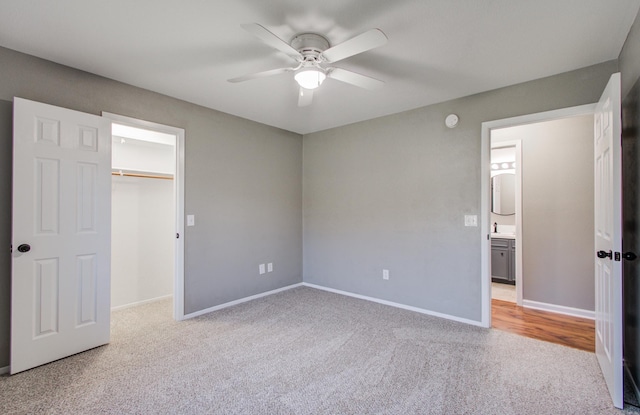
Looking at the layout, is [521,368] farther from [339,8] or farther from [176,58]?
[176,58]

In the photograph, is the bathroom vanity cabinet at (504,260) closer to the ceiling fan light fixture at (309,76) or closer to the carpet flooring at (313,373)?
the carpet flooring at (313,373)

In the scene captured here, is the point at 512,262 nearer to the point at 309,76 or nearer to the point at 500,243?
the point at 500,243

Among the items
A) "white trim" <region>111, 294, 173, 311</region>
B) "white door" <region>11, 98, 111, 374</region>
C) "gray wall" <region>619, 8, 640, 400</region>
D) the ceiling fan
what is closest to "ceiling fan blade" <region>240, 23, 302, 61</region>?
the ceiling fan

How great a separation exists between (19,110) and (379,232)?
3.64 metres

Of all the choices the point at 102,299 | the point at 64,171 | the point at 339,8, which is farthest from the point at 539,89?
the point at 102,299

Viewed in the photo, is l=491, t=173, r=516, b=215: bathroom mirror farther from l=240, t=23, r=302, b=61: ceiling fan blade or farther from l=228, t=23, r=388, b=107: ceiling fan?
l=240, t=23, r=302, b=61: ceiling fan blade

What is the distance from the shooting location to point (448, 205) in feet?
11.0

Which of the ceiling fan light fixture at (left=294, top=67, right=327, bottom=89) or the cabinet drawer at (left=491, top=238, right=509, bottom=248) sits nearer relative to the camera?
the ceiling fan light fixture at (left=294, top=67, right=327, bottom=89)

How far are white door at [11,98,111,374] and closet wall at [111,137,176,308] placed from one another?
1177 millimetres

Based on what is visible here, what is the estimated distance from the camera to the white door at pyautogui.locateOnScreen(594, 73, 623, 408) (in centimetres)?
181

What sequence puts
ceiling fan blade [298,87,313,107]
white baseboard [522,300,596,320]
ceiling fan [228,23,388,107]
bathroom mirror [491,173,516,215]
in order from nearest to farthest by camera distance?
1. ceiling fan [228,23,388,107]
2. ceiling fan blade [298,87,313,107]
3. white baseboard [522,300,596,320]
4. bathroom mirror [491,173,516,215]

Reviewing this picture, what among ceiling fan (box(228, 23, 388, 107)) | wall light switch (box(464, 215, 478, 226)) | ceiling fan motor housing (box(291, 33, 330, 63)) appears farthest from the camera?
wall light switch (box(464, 215, 478, 226))

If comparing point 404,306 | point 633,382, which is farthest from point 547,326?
point 404,306

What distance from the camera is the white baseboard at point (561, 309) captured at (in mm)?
3393
